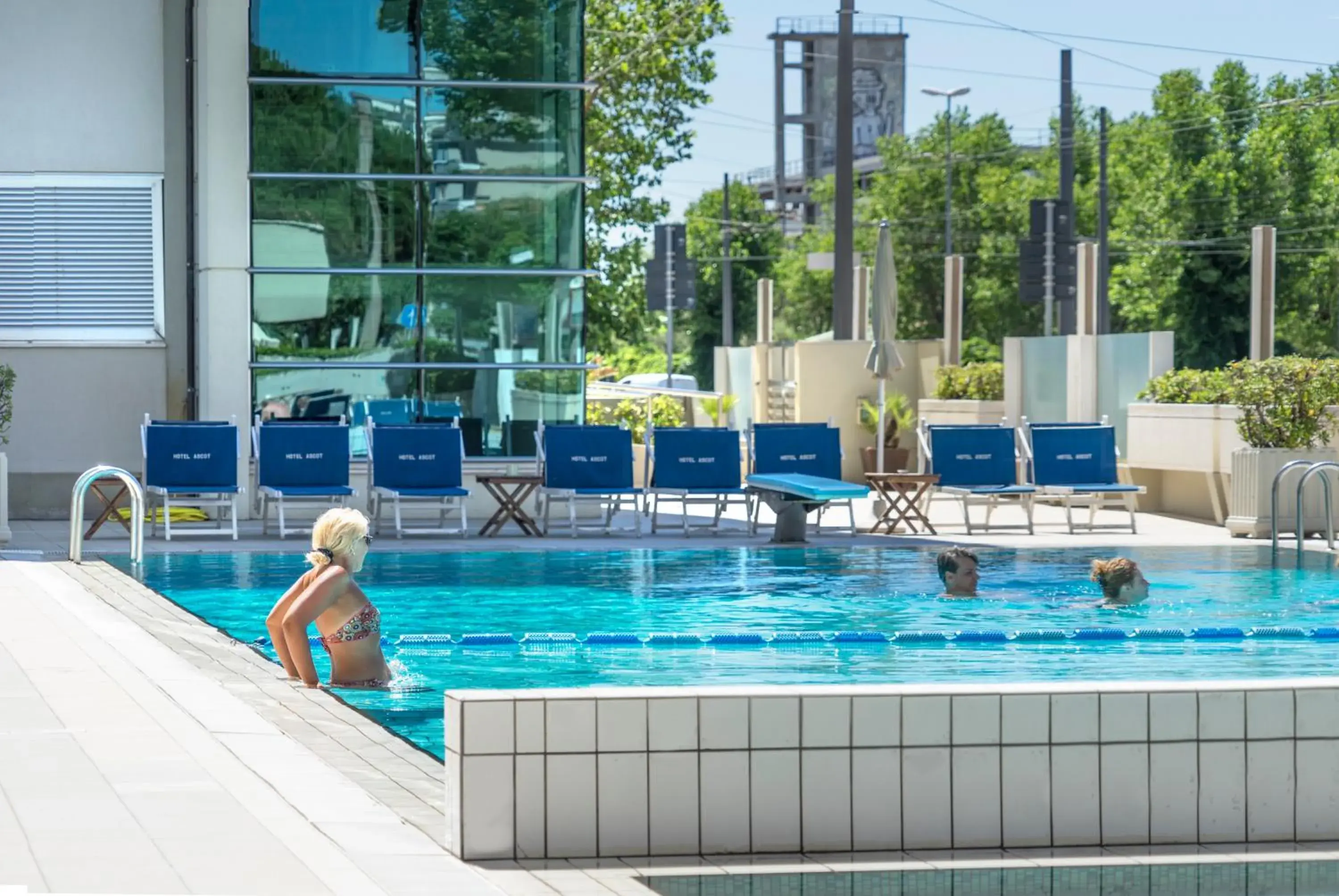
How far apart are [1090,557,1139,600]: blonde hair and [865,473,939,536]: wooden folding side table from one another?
502 centimetres

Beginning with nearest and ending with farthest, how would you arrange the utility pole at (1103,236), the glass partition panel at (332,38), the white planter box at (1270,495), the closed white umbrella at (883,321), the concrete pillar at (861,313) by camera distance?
the white planter box at (1270,495)
the glass partition panel at (332,38)
the closed white umbrella at (883,321)
the concrete pillar at (861,313)
the utility pole at (1103,236)

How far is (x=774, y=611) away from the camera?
12.5 metres

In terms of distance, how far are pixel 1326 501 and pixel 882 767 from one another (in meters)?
12.1

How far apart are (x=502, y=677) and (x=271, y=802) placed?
406cm

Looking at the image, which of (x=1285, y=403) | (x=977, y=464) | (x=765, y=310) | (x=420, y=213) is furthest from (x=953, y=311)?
(x=420, y=213)

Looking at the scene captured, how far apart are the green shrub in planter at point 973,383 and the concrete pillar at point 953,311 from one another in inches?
39.5

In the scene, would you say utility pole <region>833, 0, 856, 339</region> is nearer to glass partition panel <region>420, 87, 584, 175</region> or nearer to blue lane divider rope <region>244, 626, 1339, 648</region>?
glass partition panel <region>420, 87, 584, 175</region>

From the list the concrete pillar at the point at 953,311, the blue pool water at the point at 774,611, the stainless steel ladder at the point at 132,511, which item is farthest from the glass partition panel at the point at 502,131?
the concrete pillar at the point at 953,311

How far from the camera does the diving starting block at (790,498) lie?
1634 cm

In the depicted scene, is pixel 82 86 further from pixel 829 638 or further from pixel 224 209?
pixel 829 638

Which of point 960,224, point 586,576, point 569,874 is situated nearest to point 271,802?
point 569,874

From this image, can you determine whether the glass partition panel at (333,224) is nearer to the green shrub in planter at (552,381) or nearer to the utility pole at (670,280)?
the green shrub in planter at (552,381)

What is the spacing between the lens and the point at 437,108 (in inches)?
737

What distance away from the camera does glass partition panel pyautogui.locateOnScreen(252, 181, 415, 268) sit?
18406 millimetres
